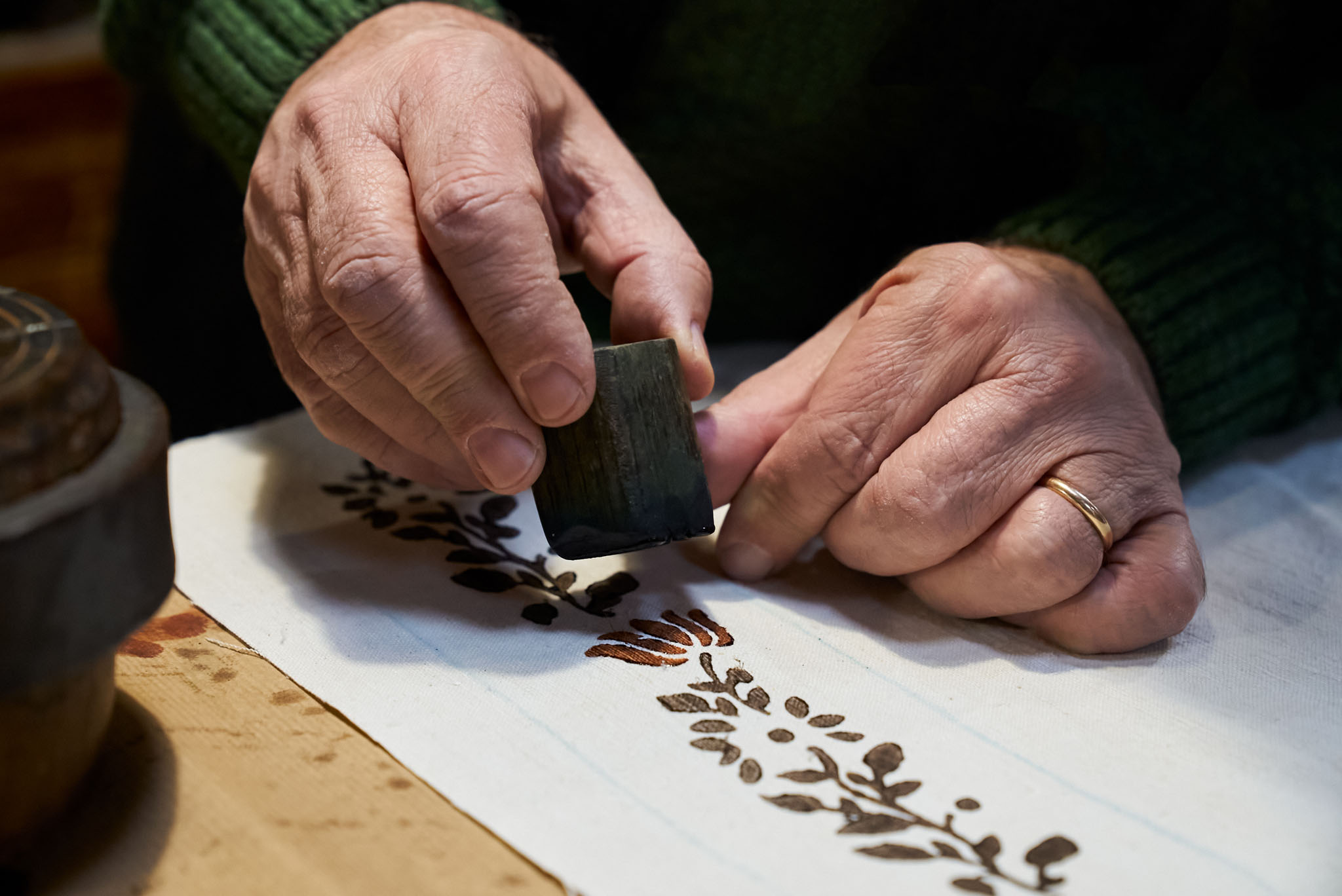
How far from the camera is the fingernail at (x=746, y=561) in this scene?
0.78m

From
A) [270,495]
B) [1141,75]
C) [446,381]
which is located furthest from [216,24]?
[1141,75]

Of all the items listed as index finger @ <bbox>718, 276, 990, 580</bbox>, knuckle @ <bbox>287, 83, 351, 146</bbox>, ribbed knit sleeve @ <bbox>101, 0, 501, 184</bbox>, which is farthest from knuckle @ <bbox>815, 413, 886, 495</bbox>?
ribbed knit sleeve @ <bbox>101, 0, 501, 184</bbox>

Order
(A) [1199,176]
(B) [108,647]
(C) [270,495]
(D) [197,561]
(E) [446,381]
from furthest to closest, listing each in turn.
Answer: (A) [1199,176]
(C) [270,495]
(D) [197,561]
(E) [446,381]
(B) [108,647]

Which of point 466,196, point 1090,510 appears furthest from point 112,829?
point 1090,510

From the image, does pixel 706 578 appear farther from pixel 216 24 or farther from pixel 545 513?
pixel 216 24

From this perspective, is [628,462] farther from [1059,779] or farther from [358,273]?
[1059,779]

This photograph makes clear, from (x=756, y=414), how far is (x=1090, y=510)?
26 centimetres

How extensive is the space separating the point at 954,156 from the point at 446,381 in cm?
69

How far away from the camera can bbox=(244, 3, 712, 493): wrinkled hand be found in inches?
25.7

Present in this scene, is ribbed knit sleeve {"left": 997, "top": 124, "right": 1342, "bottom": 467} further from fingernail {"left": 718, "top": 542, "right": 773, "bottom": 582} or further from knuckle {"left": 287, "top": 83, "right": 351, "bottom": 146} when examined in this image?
knuckle {"left": 287, "top": 83, "right": 351, "bottom": 146}

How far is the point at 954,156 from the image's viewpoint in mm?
1099

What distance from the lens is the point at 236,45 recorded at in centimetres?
101

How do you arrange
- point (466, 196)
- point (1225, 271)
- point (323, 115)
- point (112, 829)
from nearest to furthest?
point (112, 829) < point (466, 196) < point (323, 115) < point (1225, 271)

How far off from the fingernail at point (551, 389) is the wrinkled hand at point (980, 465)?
5.5 inches
